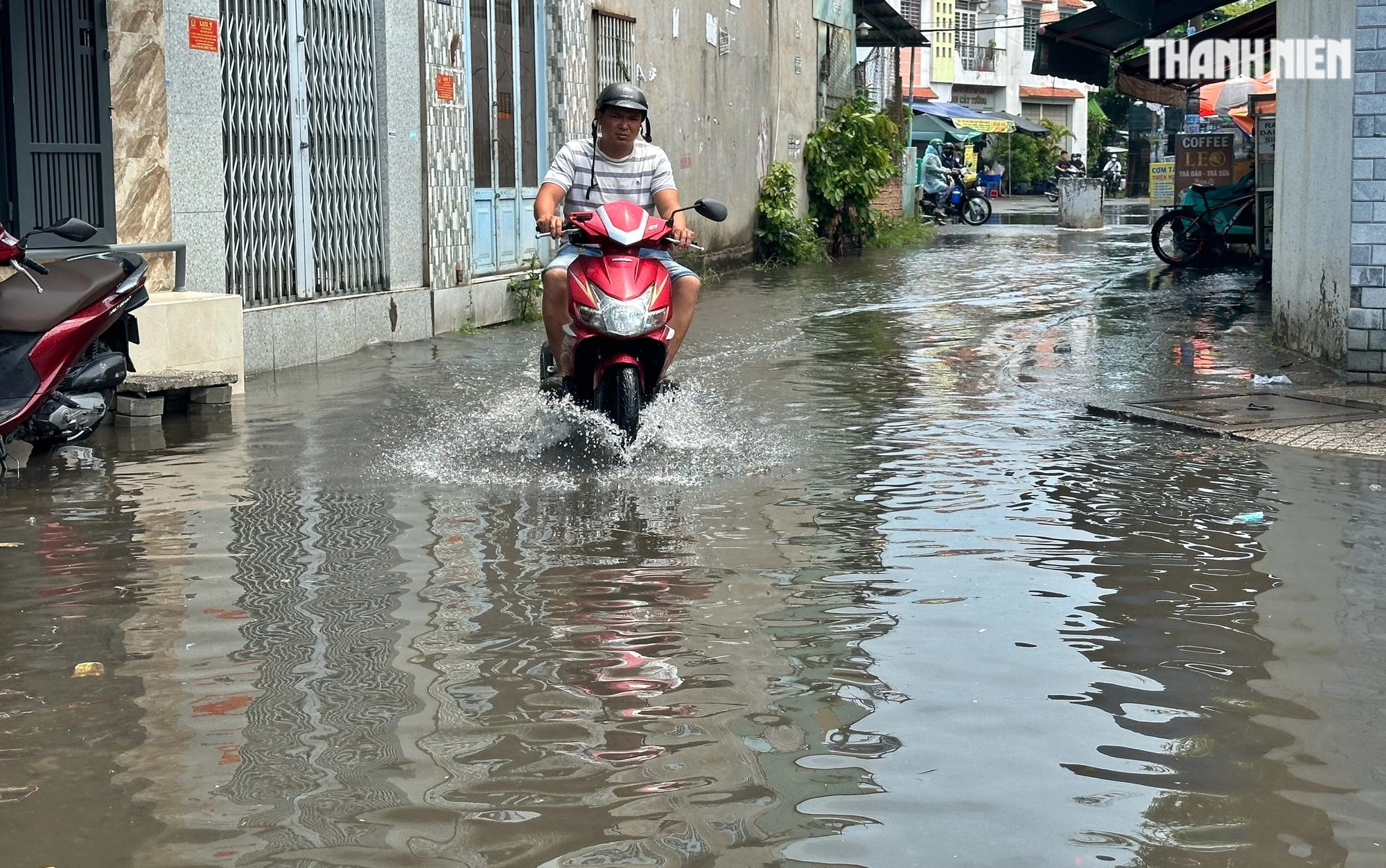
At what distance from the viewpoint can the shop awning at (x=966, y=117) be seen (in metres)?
44.7

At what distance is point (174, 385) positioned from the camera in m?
8.47

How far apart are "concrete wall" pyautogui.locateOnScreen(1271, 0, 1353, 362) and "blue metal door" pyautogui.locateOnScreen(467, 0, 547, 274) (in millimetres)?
6027

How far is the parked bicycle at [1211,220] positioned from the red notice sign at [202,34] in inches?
519

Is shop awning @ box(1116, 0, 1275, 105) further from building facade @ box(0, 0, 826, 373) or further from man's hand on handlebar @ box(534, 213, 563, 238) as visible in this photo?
man's hand on handlebar @ box(534, 213, 563, 238)

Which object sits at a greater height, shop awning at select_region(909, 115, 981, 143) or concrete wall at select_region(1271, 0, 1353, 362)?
shop awning at select_region(909, 115, 981, 143)

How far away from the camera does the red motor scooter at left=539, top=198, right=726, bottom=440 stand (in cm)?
709

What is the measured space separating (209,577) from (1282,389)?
252 inches

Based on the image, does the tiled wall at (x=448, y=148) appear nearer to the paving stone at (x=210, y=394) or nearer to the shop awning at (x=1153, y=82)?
the paving stone at (x=210, y=394)

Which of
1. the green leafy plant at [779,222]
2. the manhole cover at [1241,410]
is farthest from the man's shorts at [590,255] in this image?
the green leafy plant at [779,222]

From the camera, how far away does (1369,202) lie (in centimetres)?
938

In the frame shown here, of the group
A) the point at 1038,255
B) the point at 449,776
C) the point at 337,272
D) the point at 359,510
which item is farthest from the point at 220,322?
the point at 1038,255

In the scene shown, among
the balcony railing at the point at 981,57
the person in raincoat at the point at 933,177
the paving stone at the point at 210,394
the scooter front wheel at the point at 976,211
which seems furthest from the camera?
the balcony railing at the point at 981,57

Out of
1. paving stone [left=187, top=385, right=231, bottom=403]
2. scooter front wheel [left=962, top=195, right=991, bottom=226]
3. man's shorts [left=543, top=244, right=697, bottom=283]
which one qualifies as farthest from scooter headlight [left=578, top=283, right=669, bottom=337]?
scooter front wheel [left=962, top=195, right=991, bottom=226]

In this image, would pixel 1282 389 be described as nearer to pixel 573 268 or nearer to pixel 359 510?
pixel 573 268
